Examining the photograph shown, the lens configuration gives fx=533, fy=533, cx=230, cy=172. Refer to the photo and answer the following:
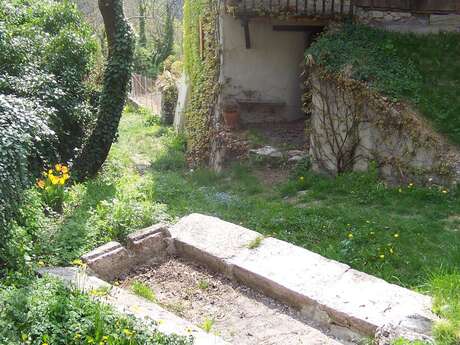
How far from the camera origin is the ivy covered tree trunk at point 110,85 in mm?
8898

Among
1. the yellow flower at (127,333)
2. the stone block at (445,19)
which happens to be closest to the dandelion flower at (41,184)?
the yellow flower at (127,333)

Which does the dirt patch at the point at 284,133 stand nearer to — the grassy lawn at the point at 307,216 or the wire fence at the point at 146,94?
the grassy lawn at the point at 307,216

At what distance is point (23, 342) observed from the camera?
3.50 m

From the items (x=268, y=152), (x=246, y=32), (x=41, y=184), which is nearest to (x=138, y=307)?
(x=41, y=184)

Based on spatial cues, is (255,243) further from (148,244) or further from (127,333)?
(127,333)

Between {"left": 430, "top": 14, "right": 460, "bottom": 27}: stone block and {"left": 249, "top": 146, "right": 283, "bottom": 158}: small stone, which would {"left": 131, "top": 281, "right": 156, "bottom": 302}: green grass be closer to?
{"left": 249, "top": 146, "right": 283, "bottom": 158}: small stone

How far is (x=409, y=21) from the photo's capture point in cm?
965

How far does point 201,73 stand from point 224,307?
7.94 metres

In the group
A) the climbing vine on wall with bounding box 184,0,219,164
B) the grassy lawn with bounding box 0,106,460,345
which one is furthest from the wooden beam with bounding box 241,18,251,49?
the grassy lawn with bounding box 0,106,460,345

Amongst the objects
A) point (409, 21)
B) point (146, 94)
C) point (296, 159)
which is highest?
point (409, 21)

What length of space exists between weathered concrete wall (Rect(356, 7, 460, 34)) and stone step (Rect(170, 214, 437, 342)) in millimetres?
5657

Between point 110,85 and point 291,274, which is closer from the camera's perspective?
point 291,274

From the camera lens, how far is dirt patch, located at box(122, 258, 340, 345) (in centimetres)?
427

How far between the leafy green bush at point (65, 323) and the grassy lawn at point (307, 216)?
1013mm
